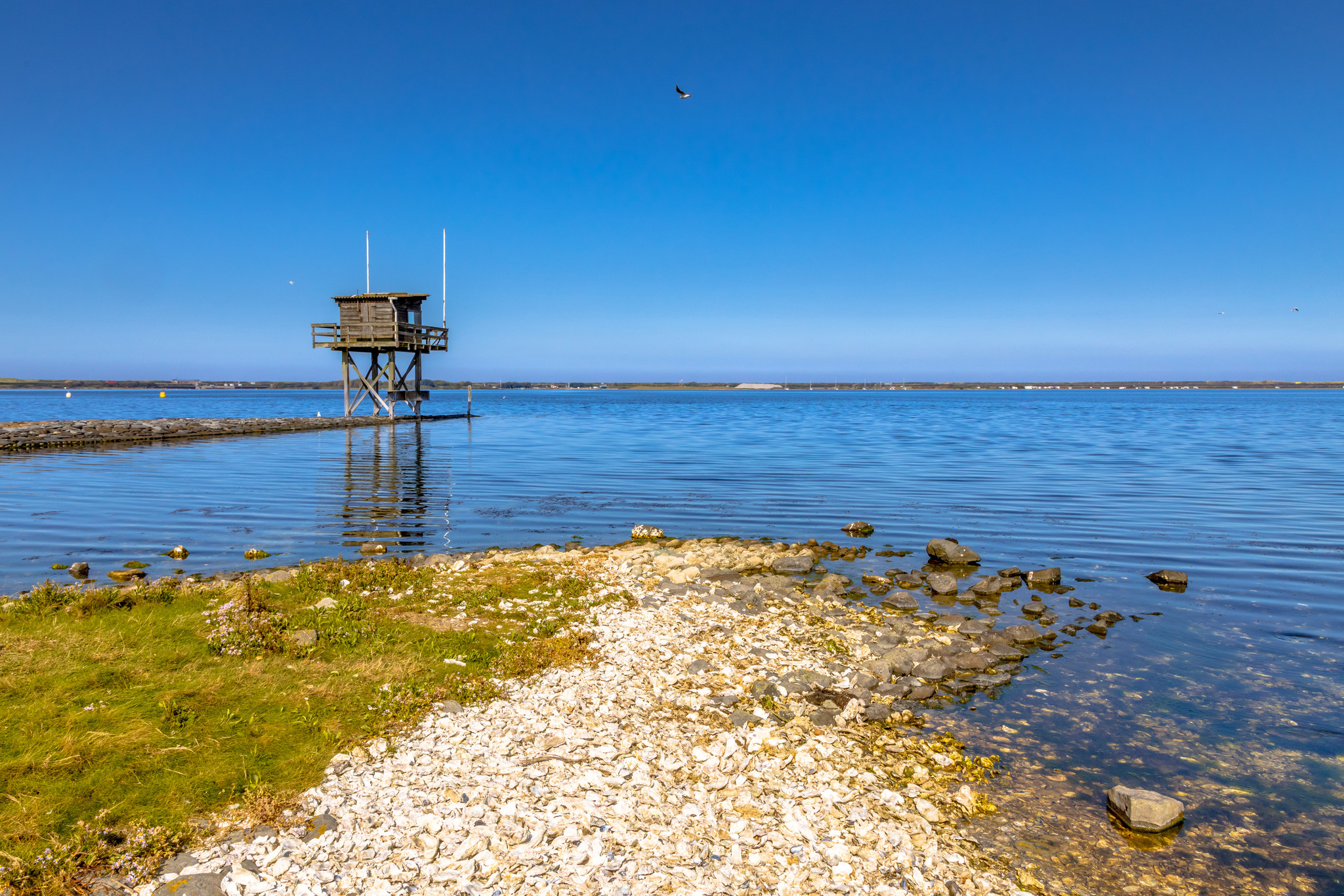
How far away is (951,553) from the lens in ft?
63.1

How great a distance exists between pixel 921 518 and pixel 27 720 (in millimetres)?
23925

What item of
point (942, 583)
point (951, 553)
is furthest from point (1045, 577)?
point (942, 583)

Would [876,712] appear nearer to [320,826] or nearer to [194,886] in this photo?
[320,826]

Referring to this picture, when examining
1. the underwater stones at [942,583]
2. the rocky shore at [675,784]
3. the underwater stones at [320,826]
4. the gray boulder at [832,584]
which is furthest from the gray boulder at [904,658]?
the underwater stones at [320,826]

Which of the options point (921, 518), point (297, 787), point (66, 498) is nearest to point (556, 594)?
point (297, 787)

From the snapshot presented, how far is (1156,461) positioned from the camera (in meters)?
42.7

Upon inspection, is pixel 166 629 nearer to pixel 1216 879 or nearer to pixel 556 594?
pixel 556 594

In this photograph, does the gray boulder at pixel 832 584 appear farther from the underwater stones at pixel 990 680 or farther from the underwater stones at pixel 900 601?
the underwater stones at pixel 990 680

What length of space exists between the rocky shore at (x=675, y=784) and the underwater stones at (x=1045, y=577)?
3562 millimetres

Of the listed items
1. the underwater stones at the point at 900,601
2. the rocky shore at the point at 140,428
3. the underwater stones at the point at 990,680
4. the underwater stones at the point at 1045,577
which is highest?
the rocky shore at the point at 140,428

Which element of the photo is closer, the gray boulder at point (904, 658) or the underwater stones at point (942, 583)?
the gray boulder at point (904, 658)

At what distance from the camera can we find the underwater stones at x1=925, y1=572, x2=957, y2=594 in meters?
16.8

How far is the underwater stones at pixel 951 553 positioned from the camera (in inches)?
756

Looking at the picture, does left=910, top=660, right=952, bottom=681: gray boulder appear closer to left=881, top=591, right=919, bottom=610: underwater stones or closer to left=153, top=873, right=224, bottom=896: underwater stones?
left=881, top=591, right=919, bottom=610: underwater stones
